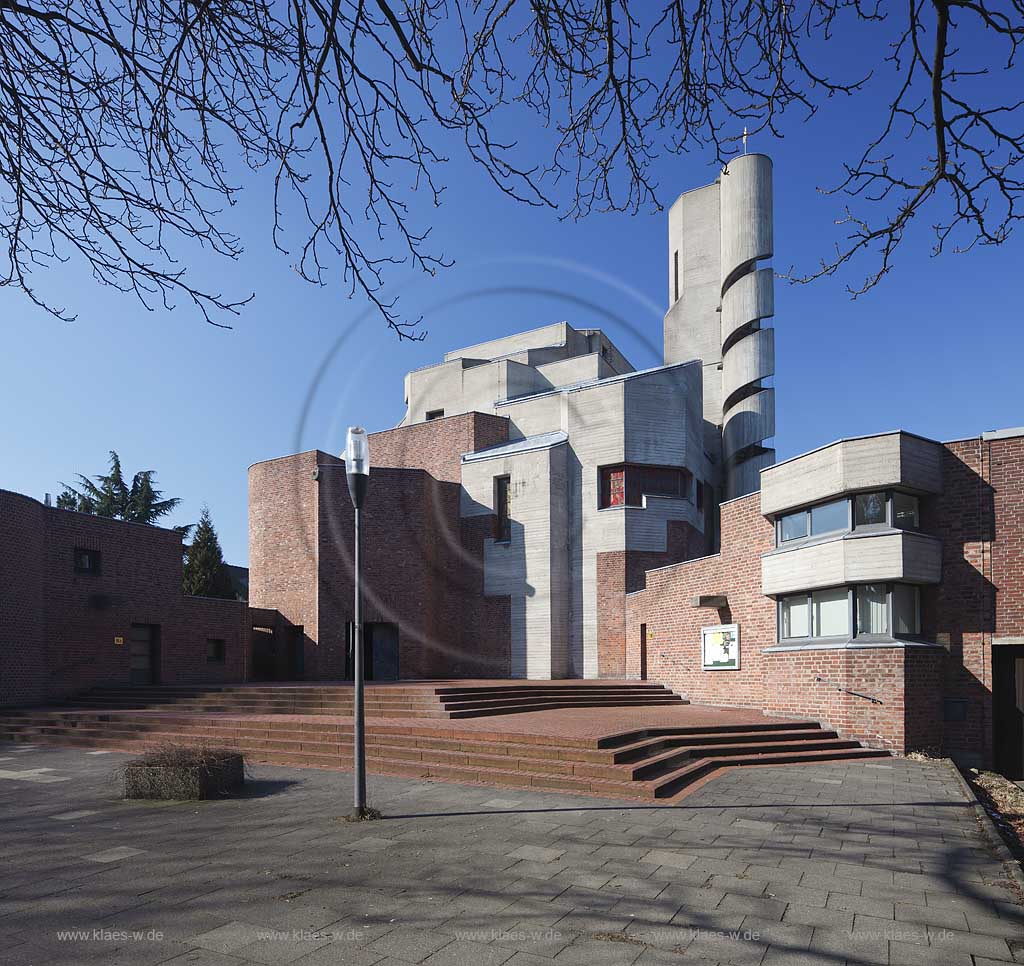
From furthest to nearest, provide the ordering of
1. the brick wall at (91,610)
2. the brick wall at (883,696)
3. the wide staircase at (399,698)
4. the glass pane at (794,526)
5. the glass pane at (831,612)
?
the brick wall at (91,610) < the wide staircase at (399,698) < the glass pane at (794,526) < the glass pane at (831,612) < the brick wall at (883,696)

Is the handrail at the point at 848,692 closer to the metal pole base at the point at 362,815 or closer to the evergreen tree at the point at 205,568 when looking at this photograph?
the metal pole base at the point at 362,815

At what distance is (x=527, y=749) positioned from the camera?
446 inches

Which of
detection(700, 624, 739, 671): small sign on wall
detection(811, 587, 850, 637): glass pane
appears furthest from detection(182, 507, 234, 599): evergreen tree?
detection(811, 587, 850, 637): glass pane

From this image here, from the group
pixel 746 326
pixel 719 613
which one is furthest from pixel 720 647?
pixel 746 326

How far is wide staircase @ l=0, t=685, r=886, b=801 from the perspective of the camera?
1034 centimetres

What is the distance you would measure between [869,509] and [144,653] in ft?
68.0

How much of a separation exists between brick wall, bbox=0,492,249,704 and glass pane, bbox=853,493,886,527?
19842mm

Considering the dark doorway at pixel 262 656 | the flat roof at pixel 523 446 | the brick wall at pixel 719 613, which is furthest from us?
the dark doorway at pixel 262 656

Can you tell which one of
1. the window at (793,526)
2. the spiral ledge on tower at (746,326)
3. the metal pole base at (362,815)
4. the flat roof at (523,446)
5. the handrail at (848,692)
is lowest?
the metal pole base at (362,815)

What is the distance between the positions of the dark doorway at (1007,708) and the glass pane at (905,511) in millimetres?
2447

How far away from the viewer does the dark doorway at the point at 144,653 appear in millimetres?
23438

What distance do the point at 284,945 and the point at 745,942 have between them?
2.83m

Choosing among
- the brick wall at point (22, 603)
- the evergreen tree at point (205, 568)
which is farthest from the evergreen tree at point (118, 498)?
the brick wall at point (22, 603)

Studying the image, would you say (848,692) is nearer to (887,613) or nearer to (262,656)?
(887,613)
